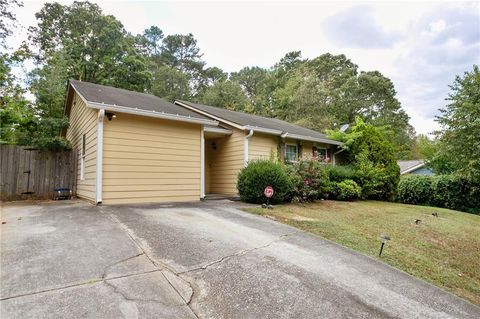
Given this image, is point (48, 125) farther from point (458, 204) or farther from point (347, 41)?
point (458, 204)

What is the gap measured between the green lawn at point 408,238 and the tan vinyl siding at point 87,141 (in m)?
4.66

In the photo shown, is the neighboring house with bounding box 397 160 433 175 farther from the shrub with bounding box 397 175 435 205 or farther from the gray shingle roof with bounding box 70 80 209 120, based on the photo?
the gray shingle roof with bounding box 70 80 209 120

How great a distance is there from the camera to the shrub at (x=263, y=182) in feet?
27.4

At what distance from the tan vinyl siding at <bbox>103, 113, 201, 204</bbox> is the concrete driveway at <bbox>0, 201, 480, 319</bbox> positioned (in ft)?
8.52

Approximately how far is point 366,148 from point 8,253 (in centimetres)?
1323

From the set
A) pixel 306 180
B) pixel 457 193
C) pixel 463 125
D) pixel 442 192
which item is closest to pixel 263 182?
pixel 306 180

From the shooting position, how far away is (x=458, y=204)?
13.5 meters

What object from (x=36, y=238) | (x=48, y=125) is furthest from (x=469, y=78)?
(x=48, y=125)

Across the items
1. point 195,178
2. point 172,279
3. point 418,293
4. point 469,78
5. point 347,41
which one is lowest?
point 418,293

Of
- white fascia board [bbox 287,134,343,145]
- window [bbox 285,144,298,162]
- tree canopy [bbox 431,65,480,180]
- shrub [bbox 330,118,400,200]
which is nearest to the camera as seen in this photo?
tree canopy [bbox 431,65,480,180]

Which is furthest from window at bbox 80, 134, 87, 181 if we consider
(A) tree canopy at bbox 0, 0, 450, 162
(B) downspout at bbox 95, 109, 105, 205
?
(A) tree canopy at bbox 0, 0, 450, 162

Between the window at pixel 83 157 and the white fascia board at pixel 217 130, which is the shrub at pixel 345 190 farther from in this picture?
the window at pixel 83 157

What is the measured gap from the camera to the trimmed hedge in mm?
13078

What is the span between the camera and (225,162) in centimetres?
1117
